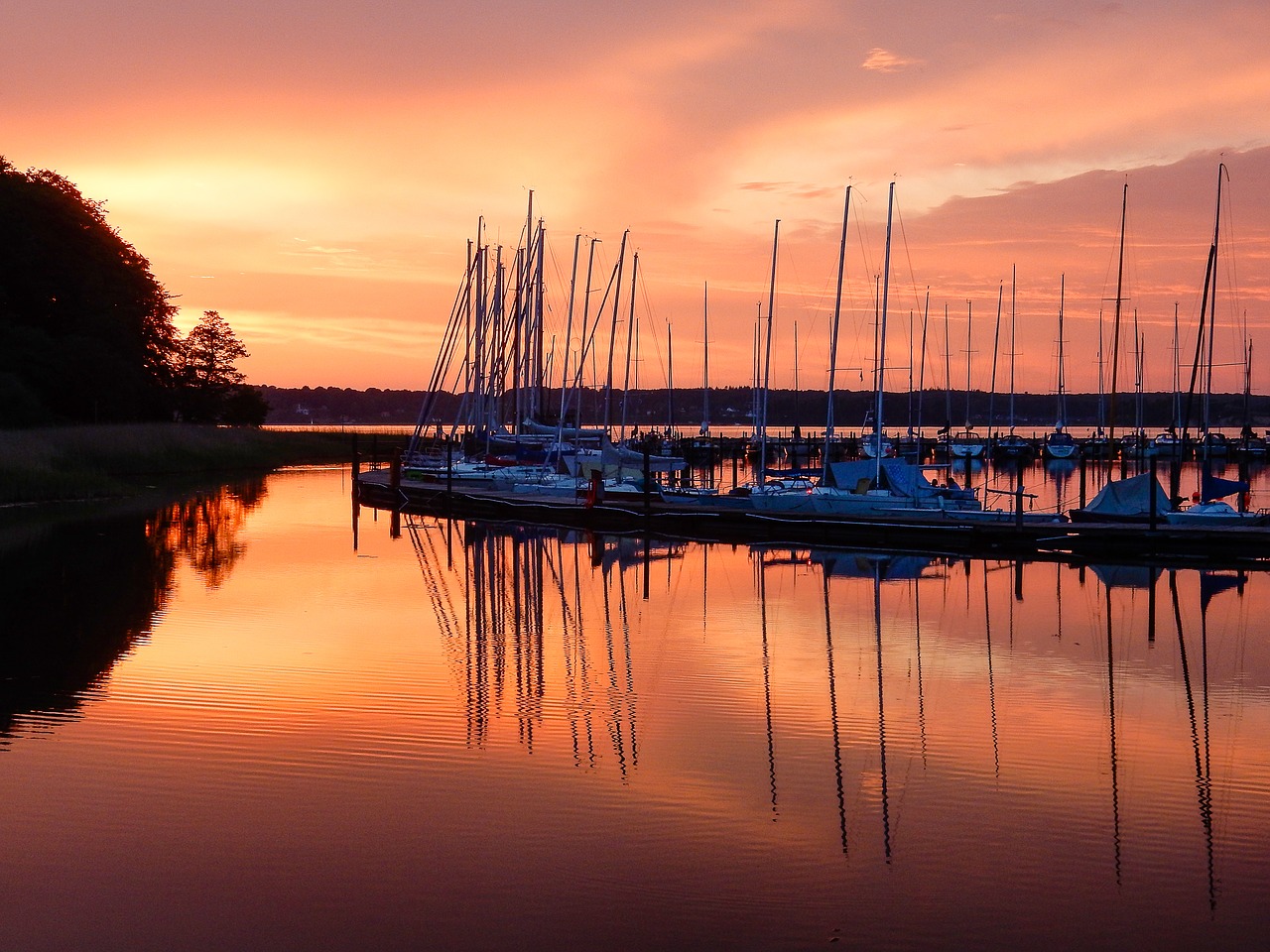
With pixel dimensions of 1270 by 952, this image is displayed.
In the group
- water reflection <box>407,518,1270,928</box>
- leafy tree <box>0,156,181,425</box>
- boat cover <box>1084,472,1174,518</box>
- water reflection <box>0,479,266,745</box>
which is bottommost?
water reflection <box>407,518,1270,928</box>

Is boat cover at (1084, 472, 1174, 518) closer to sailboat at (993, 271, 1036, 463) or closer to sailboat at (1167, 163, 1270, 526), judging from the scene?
sailboat at (1167, 163, 1270, 526)

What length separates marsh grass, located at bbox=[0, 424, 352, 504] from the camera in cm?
4300

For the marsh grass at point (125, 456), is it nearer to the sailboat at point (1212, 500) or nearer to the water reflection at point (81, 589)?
the water reflection at point (81, 589)

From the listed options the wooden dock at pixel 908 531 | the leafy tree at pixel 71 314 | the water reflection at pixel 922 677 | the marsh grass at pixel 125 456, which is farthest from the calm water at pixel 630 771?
the leafy tree at pixel 71 314

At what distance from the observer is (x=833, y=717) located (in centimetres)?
1440

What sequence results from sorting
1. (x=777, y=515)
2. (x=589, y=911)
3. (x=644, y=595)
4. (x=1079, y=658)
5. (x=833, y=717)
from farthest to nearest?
(x=777, y=515), (x=644, y=595), (x=1079, y=658), (x=833, y=717), (x=589, y=911)

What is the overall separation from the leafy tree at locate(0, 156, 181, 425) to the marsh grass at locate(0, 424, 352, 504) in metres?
3.40

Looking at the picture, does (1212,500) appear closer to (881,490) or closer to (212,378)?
(881,490)

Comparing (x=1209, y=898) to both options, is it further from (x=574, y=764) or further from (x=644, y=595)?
(x=644, y=595)

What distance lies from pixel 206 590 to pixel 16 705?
10.3 metres

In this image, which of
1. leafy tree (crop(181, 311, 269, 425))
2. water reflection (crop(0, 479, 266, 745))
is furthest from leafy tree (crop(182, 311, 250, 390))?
water reflection (crop(0, 479, 266, 745))

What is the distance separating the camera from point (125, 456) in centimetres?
5659

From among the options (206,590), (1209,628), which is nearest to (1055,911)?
(1209,628)

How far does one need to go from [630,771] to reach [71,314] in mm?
64088
